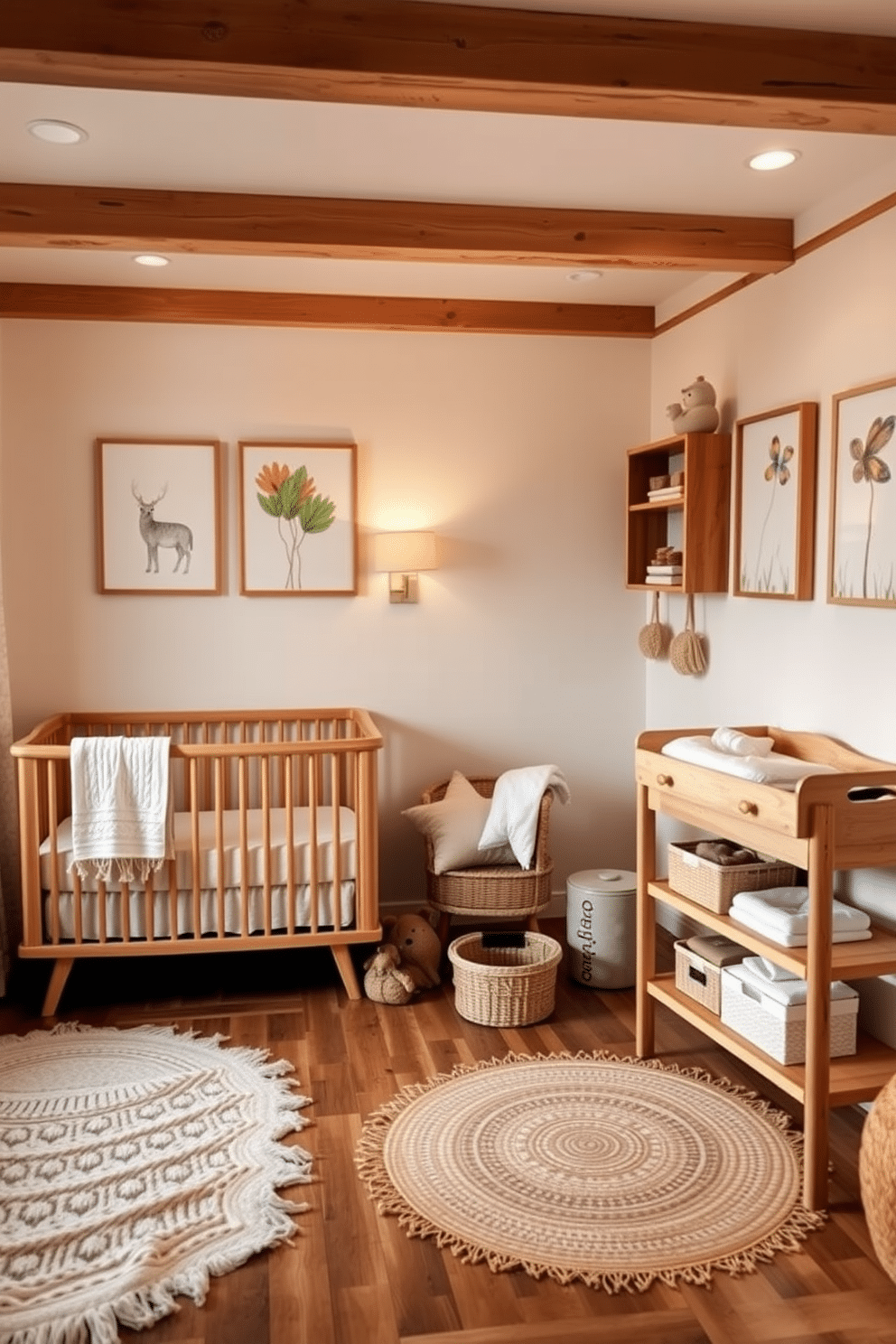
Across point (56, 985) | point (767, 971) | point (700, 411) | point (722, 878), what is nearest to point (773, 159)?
point (700, 411)

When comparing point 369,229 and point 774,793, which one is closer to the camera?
point 774,793

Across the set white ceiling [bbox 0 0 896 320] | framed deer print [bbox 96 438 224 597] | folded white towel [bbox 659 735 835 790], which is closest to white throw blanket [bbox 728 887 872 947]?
folded white towel [bbox 659 735 835 790]

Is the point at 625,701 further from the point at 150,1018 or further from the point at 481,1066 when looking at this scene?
the point at 150,1018

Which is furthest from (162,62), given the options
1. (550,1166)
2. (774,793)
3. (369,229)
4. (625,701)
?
(625,701)

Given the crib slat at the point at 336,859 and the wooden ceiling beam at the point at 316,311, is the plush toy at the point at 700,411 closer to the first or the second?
the wooden ceiling beam at the point at 316,311

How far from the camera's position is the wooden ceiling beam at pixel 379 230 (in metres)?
2.99

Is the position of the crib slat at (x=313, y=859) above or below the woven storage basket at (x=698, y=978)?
above

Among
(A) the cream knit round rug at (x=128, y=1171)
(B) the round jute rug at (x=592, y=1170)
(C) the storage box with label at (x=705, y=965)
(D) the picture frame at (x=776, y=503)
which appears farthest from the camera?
(D) the picture frame at (x=776, y=503)

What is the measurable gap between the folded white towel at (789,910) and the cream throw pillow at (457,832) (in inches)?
46.5

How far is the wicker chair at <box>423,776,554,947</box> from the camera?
3.80 meters

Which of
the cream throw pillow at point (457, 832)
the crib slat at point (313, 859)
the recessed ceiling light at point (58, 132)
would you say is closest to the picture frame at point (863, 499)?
the cream throw pillow at point (457, 832)

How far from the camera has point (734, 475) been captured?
3570 mm

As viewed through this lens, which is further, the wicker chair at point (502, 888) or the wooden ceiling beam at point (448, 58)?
the wicker chair at point (502, 888)

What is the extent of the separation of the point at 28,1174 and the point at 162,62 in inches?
90.3
